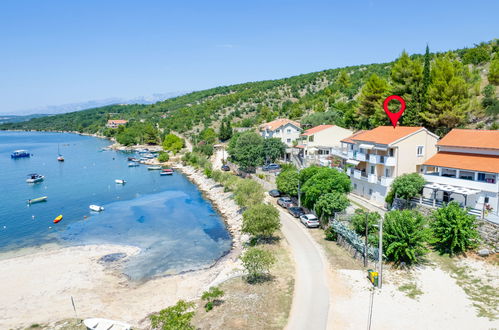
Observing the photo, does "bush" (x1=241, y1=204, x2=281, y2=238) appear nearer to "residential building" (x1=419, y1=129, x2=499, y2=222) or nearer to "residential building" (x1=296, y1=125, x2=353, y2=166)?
"residential building" (x1=419, y1=129, x2=499, y2=222)

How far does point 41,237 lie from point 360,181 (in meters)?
42.3

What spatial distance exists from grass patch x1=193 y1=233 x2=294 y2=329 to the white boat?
4918 mm

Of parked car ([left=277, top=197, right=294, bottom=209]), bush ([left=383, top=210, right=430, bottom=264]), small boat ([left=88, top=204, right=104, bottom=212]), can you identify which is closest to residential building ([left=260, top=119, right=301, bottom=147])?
parked car ([left=277, top=197, right=294, bottom=209])

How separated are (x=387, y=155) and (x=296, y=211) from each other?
12455 millimetres

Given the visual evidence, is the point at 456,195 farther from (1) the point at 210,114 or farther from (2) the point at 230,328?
(1) the point at 210,114

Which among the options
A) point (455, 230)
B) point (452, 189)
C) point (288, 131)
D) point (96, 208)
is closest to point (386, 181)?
point (452, 189)

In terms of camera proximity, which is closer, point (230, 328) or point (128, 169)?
point (230, 328)

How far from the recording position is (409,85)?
167ft

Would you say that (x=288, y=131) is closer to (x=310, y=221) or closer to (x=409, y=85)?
(x=409, y=85)

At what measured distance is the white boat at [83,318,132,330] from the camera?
75.4 ft

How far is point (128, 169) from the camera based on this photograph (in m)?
97.5

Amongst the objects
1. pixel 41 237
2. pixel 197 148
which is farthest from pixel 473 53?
pixel 41 237

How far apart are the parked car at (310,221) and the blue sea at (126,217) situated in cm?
918

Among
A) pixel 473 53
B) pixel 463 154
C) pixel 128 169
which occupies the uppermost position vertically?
pixel 473 53
